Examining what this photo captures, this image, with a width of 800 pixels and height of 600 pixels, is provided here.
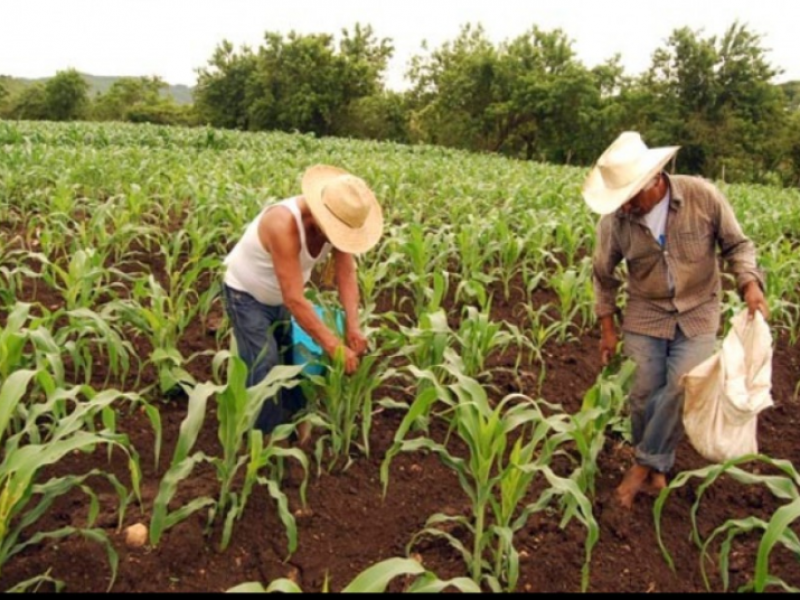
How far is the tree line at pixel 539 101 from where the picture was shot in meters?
33.9

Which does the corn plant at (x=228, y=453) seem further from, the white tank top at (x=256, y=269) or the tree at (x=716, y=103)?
the tree at (x=716, y=103)

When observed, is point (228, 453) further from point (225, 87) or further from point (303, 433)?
point (225, 87)

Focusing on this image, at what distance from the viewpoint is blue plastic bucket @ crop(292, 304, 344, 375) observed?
309 centimetres

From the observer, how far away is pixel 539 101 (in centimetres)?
3419

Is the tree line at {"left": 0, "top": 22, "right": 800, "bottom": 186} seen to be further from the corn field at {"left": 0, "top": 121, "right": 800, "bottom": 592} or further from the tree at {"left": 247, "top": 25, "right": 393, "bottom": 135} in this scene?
the corn field at {"left": 0, "top": 121, "right": 800, "bottom": 592}

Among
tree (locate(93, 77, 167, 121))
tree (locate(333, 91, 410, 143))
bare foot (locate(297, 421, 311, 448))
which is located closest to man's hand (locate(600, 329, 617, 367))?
bare foot (locate(297, 421, 311, 448))

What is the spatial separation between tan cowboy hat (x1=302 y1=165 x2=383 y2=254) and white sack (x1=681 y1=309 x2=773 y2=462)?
1336 mm

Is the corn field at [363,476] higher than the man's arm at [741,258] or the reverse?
the reverse

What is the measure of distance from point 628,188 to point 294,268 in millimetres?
1249

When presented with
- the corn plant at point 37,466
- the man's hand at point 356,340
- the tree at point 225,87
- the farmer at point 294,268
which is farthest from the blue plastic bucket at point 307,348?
the tree at point 225,87

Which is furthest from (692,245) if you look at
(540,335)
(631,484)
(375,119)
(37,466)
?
(375,119)

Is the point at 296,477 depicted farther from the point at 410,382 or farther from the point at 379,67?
the point at 379,67

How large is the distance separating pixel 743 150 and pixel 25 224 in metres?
33.7

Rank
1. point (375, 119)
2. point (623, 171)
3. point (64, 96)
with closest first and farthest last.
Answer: point (623, 171)
point (375, 119)
point (64, 96)
